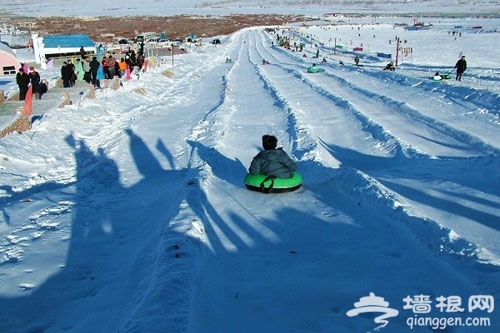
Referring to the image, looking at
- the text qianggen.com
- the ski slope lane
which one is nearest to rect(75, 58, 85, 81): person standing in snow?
the ski slope lane

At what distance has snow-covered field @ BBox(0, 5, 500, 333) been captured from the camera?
4.72m

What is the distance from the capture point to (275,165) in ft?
26.0

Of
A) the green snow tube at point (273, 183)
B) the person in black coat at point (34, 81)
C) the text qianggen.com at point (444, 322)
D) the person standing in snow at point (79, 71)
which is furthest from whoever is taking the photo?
the person standing in snow at point (79, 71)

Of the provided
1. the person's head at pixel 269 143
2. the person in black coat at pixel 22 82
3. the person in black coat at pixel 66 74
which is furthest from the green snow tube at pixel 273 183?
the person in black coat at pixel 66 74

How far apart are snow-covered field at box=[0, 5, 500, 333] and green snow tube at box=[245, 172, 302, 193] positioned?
13 centimetres

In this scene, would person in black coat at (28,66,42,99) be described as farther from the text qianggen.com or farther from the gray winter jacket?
the text qianggen.com

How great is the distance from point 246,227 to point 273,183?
4.05 ft

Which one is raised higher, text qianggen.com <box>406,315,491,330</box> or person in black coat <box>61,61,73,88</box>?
person in black coat <box>61,61,73,88</box>

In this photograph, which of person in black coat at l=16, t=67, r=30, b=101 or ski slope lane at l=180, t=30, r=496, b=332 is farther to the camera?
person in black coat at l=16, t=67, r=30, b=101

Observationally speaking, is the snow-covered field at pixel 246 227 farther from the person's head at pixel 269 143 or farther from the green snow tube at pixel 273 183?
the person's head at pixel 269 143

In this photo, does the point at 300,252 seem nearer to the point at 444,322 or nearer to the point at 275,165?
the point at 444,322

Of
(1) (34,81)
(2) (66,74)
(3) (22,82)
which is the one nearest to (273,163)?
(3) (22,82)

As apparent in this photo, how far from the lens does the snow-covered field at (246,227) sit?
4.72 meters

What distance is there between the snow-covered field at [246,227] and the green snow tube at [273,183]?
0.13m
